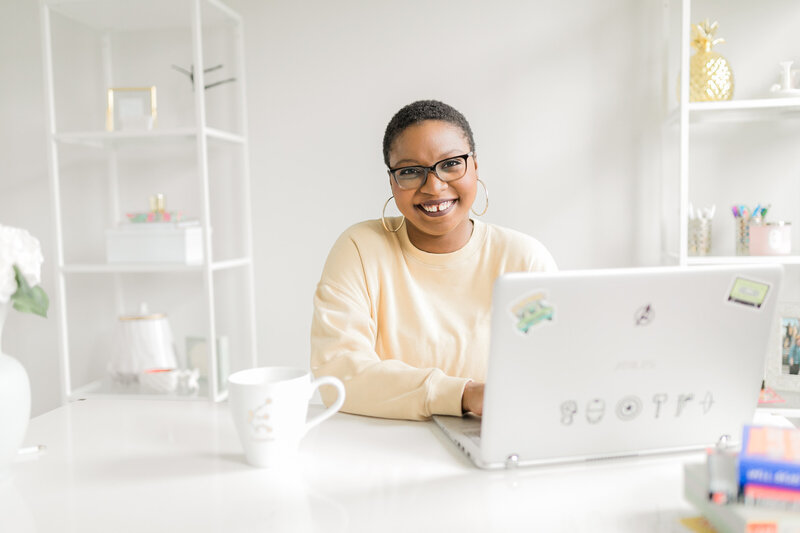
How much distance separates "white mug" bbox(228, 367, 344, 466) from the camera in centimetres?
87

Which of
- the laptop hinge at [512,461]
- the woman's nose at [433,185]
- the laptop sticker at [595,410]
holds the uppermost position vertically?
the woman's nose at [433,185]

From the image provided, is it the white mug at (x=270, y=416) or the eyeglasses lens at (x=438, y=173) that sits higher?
the eyeglasses lens at (x=438, y=173)

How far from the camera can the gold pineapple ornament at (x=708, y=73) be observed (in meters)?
2.04

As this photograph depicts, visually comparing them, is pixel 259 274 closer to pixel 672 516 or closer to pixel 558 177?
pixel 558 177

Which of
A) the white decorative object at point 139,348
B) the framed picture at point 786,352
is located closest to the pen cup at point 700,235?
the framed picture at point 786,352

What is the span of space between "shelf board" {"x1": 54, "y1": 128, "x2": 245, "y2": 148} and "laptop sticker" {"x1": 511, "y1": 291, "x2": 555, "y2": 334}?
1708 mm

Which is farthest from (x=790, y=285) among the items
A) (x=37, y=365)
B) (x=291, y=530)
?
(x=37, y=365)

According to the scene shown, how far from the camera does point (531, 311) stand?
787mm

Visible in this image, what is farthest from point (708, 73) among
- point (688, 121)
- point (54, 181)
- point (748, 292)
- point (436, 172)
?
point (54, 181)

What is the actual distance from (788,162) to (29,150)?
2.70 meters

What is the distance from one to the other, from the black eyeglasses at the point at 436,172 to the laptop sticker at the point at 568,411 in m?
0.74

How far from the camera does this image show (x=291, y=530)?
0.70 metres

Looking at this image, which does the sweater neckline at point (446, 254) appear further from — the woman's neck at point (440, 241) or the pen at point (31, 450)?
the pen at point (31, 450)

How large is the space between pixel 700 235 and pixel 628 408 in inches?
57.3
